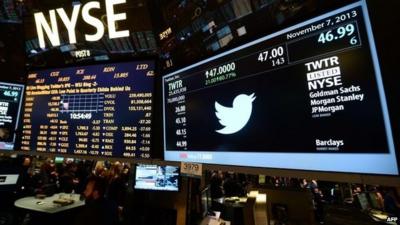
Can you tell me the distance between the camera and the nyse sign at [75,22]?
127 inches

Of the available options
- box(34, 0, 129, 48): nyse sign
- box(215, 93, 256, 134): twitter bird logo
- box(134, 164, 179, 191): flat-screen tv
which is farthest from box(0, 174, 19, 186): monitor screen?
box(215, 93, 256, 134): twitter bird logo

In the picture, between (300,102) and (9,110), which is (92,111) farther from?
(300,102)

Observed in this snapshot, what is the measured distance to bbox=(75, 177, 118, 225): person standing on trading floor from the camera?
3.16 meters

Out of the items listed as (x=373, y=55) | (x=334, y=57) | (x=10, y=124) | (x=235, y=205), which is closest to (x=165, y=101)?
(x=334, y=57)

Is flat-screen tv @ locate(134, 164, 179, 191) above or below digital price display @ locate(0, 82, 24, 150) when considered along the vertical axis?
below

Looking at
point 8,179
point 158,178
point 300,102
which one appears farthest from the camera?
point 158,178

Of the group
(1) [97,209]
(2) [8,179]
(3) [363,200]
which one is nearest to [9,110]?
(1) [97,209]

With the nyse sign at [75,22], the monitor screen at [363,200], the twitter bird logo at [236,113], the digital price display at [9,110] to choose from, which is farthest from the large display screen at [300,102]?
the digital price display at [9,110]

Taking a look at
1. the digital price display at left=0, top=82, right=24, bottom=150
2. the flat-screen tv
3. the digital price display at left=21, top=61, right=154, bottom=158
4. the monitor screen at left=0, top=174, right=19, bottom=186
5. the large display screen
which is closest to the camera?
the large display screen

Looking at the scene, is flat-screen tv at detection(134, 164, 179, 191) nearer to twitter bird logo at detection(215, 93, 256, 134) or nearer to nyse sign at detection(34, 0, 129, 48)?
nyse sign at detection(34, 0, 129, 48)

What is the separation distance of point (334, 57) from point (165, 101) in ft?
5.22

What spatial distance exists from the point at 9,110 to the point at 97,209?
1.70 m

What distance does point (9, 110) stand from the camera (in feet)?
11.7

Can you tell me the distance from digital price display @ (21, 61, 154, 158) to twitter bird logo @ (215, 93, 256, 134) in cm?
97
